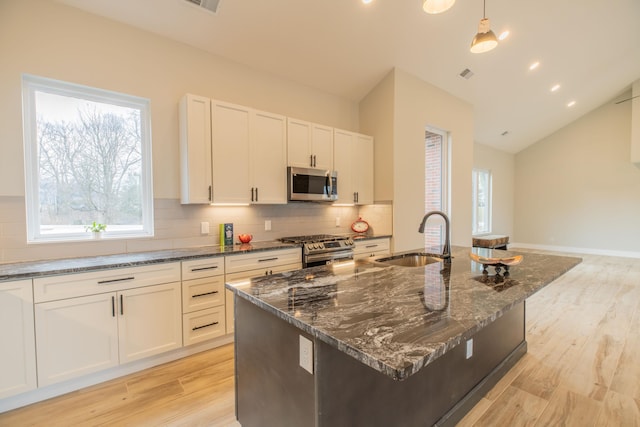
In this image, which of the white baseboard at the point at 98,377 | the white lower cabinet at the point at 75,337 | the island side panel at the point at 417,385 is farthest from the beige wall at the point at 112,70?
the island side panel at the point at 417,385

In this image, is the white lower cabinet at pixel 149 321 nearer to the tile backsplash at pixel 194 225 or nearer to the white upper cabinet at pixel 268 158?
the tile backsplash at pixel 194 225

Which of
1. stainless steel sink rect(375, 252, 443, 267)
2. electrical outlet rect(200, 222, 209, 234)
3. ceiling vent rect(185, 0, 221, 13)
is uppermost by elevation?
ceiling vent rect(185, 0, 221, 13)

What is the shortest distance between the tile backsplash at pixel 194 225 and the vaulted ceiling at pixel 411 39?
1.72 m

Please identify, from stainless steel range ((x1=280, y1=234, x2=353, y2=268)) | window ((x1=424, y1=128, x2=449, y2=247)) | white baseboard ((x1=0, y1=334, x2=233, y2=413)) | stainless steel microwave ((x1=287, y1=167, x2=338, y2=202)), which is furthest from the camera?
window ((x1=424, y1=128, x2=449, y2=247))

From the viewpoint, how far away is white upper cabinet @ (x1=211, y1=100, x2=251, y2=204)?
9.73ft

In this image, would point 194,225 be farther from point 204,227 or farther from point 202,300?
point 202,300

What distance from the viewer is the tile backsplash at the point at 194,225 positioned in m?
2.29

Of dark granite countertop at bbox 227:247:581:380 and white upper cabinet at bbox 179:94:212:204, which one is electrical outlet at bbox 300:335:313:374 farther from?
white upper cabinet at bbox 179:94:212:204

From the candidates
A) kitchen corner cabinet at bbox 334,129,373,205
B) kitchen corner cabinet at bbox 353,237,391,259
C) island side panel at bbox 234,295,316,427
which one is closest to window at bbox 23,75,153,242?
island side panel at bbox 234,295,316,427

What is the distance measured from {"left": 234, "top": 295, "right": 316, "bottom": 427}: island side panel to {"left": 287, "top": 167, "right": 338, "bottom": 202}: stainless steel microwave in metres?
2.01

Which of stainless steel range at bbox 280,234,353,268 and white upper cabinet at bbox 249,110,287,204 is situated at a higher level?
white upper cabinet at bbox 249,110,287,204

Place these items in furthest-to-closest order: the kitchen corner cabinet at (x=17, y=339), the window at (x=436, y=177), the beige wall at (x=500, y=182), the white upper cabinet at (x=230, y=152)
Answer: the beige wall at (x=500, y=182) → the window at (x=436, y=177) → the white upper cabinet at (x=230, y=152) → the kitchen corner cabinet at (x=17, y=339)

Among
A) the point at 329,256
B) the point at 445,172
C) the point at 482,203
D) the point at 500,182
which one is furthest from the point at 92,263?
the point at 500,182

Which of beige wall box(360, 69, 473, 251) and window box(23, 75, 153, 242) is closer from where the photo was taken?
window box(23, 75, 153, 242)
